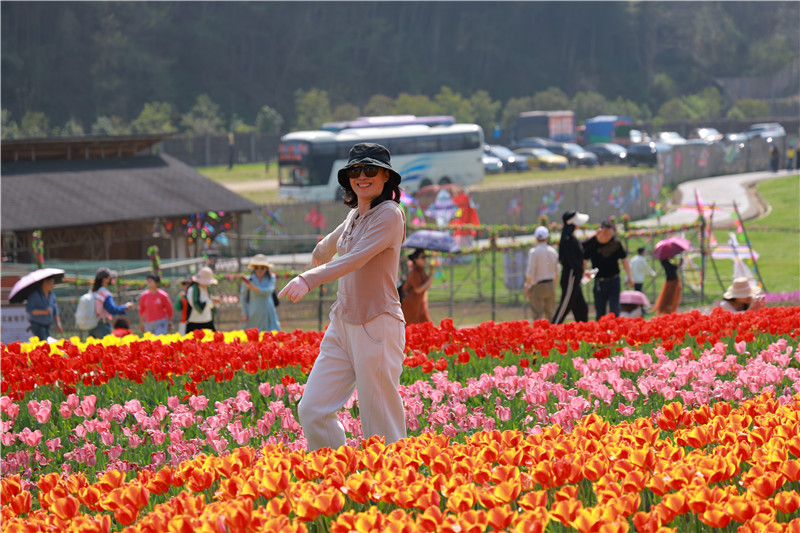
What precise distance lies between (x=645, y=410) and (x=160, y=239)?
25.4 meters

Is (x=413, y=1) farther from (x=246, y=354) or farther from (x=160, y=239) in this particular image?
(x=246, y=354)

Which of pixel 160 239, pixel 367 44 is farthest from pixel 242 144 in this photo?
pixel 160 239

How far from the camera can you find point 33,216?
89.7ft

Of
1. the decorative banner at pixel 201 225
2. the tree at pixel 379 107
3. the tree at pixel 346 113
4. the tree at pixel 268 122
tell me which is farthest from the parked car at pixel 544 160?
the decorative banner at pixel 201 225

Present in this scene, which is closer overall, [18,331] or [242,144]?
[18,331]

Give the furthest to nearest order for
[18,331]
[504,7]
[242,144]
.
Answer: [504,7] → [242,144] → [18,331]

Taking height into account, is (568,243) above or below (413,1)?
below

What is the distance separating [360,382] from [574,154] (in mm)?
67295

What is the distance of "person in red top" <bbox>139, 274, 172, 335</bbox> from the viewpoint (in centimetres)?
1362

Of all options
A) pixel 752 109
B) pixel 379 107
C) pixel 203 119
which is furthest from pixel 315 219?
pixel 752 109

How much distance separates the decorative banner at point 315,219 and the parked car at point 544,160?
31.7m

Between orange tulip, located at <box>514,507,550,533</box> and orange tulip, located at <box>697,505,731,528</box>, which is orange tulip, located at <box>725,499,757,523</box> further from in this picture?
orange tulip, located at <box>514,507,550,533</box>

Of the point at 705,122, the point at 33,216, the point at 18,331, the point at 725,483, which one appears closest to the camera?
the point at 725,483

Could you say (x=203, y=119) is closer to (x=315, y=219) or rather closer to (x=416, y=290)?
(x=315, y=219)
